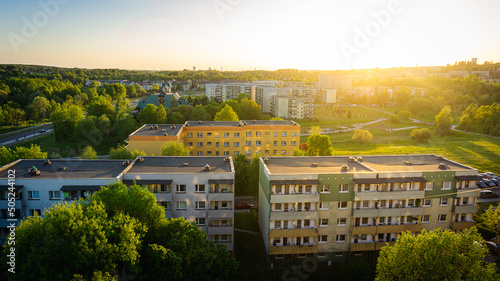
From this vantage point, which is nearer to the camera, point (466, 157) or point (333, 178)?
point (333, 178)

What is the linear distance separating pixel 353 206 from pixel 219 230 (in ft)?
26.6

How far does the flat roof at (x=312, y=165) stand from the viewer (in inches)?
816

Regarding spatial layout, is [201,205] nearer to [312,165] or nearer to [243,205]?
[312,165]

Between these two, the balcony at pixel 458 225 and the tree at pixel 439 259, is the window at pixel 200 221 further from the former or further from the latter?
the balcony at pixel 458 225

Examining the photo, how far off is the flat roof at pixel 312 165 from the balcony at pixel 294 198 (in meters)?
1.57

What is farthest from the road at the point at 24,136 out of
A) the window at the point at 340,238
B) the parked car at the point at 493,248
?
the parked car at the point at 493,248

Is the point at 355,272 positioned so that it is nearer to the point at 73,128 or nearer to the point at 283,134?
the point at 283,134

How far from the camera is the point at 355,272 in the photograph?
1697 centimetres

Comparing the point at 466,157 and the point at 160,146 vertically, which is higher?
the point at 160,146

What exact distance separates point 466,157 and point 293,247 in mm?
39770

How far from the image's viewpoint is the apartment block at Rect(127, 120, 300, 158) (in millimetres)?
37500

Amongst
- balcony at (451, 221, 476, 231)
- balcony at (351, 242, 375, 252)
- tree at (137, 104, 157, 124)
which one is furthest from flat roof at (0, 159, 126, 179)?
tree at (137, 104, 157, 124)

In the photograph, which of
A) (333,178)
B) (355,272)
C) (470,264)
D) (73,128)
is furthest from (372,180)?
(73,128)

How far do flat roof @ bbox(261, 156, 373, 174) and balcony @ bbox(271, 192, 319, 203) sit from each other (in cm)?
157
